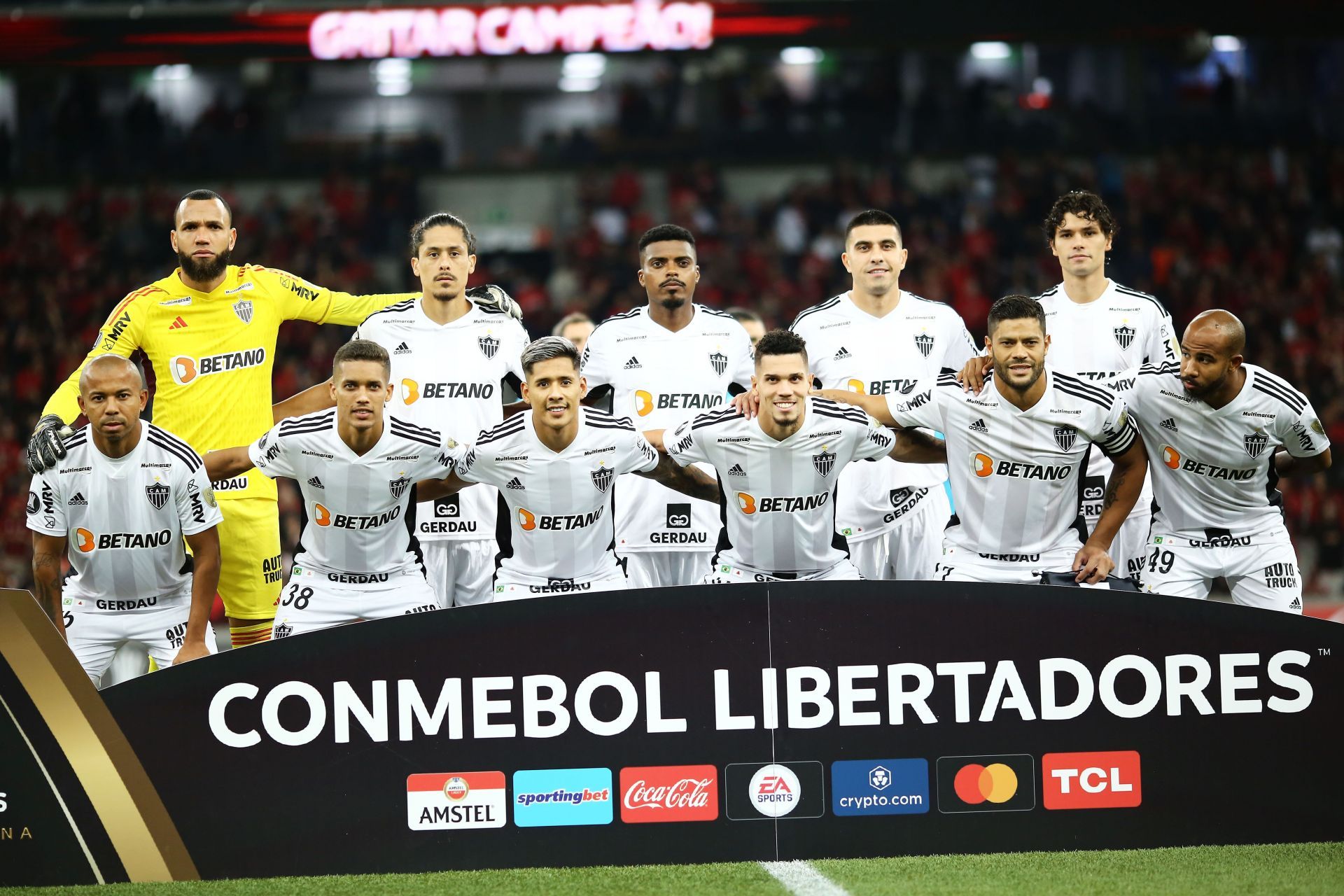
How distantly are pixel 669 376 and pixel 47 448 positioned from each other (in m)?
2.78

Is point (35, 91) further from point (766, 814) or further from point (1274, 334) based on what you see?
point (766, 814)

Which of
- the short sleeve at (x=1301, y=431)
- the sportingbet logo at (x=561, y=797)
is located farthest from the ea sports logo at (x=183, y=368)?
the short sleeve at (x=1301, y=431)

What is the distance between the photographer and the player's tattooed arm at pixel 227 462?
576 cm

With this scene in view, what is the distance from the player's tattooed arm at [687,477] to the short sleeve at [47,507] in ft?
7.86

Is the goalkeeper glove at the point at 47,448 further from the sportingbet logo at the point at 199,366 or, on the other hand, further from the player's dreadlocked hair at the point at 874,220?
the player's dreadlocked hair at the point at 874,220

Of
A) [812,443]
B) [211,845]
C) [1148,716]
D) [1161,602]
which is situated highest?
[812,443]

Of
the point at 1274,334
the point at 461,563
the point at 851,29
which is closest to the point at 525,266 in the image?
the point at 851,29

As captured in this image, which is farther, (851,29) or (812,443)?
(851,29)

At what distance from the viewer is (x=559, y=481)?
5.69m

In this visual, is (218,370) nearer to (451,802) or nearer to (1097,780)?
(451,802)

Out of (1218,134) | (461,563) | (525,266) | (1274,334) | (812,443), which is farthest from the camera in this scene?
(1218,134)

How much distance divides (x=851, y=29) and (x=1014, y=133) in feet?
19.4

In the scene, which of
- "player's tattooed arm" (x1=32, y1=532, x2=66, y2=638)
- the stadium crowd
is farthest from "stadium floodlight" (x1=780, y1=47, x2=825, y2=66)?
"player's tattooed arm" (x1=32, y1=532, x2=66, y2=638)

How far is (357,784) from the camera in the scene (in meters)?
4.82
